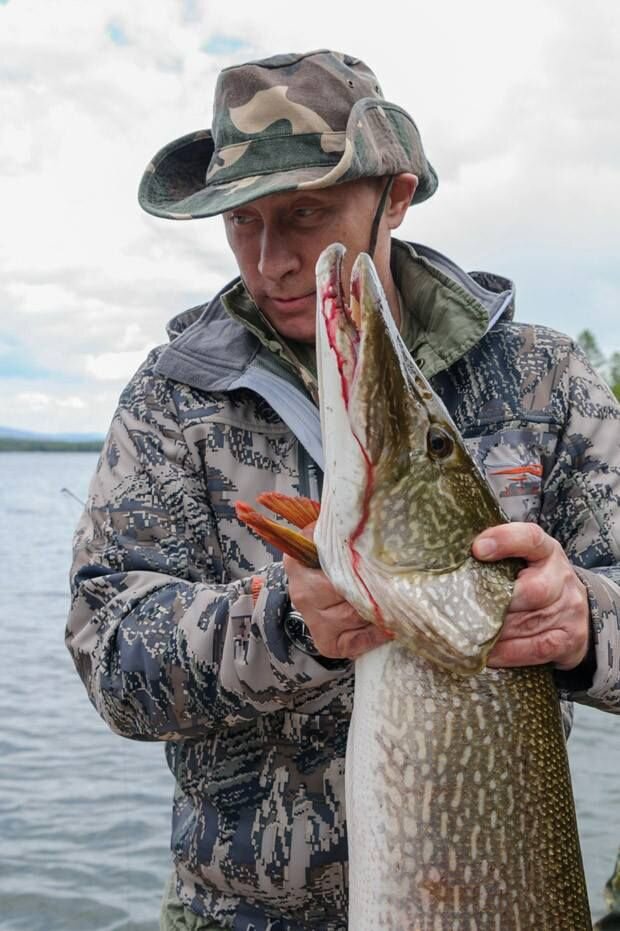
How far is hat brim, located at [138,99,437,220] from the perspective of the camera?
9.05 feet

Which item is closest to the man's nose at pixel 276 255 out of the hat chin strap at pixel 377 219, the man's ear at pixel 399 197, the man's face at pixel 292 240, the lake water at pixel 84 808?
the man's face at pixel 292 240

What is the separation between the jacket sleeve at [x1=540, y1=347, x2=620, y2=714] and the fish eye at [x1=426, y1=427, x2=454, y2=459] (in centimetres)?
65

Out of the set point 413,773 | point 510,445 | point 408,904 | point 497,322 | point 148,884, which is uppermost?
point 497,322

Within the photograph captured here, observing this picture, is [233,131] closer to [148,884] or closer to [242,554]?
[242,554]

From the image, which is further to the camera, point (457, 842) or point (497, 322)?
point (497, 322)

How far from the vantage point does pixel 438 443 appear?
2.22 m

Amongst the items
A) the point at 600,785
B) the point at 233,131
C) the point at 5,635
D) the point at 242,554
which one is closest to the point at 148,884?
the point at 600,785

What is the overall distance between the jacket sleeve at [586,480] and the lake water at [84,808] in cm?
507

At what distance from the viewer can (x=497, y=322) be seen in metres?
3.20

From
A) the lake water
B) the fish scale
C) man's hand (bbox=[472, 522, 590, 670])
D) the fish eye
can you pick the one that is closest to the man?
man's hand (bbox=[472, 522, 590, 670])

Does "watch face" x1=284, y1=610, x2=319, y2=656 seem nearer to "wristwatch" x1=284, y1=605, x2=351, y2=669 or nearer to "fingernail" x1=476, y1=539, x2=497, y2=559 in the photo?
"wristwatch" x1=284, y1=605, x2=351, y2=669

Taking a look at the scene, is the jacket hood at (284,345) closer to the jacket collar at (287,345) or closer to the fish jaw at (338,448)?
the jacket collar at (287,345)

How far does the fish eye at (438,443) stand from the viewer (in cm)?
221

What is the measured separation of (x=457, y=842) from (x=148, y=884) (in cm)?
678
